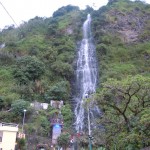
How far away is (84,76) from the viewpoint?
49.0 m

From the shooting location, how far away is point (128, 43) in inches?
2335

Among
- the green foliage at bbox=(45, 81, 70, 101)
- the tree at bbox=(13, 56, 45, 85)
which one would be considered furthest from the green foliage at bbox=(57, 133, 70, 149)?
the tree at bbox=(13, 56, 45, 85)

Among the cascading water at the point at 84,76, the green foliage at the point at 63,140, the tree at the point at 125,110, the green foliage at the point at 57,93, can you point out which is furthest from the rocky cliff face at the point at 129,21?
the tree at the point at 125,110

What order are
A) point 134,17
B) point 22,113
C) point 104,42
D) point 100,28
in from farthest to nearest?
1. point 134,17
2. point 100,28
3. point 104,42
4. point 22,113

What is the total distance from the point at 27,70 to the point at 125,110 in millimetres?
23300

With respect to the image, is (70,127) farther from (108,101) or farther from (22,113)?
(108,101)

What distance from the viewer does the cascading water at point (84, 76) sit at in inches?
1533

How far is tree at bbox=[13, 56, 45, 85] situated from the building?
41.6ft

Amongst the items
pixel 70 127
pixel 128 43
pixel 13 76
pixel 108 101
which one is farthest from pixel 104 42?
pixel 108 101

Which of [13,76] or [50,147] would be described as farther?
[13,76]

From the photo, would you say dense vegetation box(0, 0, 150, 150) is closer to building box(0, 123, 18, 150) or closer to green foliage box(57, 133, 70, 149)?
green foliage box(57, 133, 70, 149)

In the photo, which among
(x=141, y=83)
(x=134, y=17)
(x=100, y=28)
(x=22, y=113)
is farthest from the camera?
(x=134, y=17)

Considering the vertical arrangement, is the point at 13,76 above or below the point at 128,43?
below

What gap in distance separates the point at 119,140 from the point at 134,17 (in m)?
49.0
